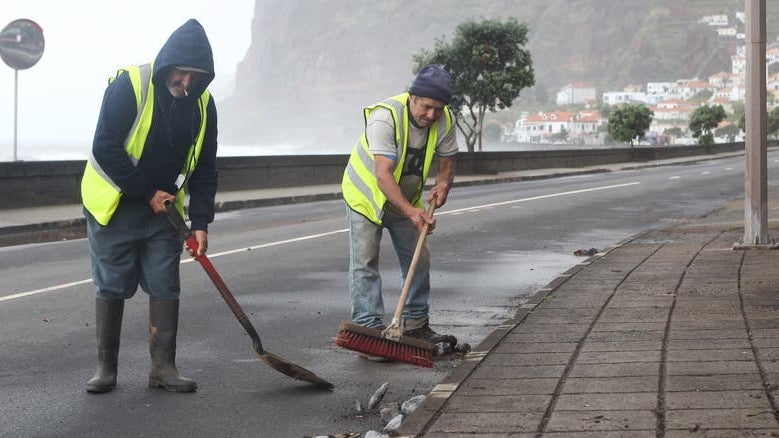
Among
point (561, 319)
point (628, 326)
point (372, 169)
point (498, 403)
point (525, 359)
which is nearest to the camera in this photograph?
point (498, 403)

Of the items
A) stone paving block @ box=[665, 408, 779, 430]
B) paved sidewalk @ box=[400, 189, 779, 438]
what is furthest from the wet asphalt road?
stone paving block @ box=[665, 408, 779, 430]

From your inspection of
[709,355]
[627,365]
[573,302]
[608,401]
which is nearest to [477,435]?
[608,401]

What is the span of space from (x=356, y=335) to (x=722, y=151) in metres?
78.9

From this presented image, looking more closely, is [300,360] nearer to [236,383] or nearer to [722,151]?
[236,383]

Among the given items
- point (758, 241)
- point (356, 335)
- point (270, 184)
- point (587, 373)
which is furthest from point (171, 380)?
point (270, 184)

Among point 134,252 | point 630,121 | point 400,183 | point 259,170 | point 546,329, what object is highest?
point 630,121

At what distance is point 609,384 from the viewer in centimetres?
535

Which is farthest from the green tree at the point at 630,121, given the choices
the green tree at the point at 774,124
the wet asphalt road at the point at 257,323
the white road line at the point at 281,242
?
the wet asphalt road at the point at 257,323

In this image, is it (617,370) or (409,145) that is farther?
(409,145)

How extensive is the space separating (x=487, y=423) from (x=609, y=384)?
855 millimetres

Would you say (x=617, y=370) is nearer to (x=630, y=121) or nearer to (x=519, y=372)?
(x=519, y=372)

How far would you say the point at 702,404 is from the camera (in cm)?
480

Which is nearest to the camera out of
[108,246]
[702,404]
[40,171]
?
[702,404]

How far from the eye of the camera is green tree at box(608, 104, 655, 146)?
85.1m
